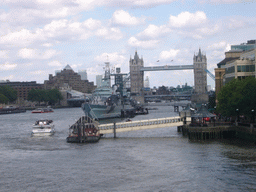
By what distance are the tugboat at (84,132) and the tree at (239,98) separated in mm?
14641

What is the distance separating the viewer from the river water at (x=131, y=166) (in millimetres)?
27859

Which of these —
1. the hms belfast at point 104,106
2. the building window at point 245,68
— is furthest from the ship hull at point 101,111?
the building window at point 245,68

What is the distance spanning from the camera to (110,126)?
53812 mm

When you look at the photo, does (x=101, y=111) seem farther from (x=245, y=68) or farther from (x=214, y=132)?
(x=214, y=132)

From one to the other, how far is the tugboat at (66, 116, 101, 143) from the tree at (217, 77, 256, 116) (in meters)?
14.6

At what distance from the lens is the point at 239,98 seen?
48938mm

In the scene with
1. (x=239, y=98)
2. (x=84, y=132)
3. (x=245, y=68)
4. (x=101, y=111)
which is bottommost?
(x=84, y=132)

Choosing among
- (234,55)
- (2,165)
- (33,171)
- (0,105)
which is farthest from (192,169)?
(0,105)

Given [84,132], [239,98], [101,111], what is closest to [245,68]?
[239,98]

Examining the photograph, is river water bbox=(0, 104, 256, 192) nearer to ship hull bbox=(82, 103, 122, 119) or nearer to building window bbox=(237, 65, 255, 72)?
building window bbox=(237, 65, 255, 72)

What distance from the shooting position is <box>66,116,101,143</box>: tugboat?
47625 mm

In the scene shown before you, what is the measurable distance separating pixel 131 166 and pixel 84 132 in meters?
16.1

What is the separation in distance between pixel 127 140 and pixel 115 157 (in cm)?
1157

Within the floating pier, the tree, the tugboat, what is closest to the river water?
the tugboat
